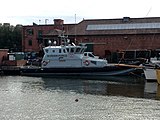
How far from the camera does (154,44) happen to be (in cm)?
7150

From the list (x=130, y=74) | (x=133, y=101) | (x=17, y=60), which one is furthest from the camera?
(x=17, y=60)

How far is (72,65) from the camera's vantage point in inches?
2206

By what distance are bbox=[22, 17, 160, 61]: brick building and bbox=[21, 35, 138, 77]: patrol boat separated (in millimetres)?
17435

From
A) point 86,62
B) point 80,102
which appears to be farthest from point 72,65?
point 80,102

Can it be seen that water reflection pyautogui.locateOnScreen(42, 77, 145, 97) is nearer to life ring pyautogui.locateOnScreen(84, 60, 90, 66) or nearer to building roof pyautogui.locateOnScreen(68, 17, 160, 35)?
life ring pyautogui.locateOnScreen(84, 60, 90, 66)

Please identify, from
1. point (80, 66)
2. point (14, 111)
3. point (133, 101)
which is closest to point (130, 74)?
point (80, 66)

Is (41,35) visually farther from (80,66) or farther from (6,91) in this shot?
(6,91)

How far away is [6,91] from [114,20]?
43.0 meters

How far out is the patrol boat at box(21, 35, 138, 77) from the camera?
178 ft

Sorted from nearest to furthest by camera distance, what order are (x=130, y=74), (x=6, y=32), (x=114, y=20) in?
(x=130, y=74)
(x=114, y=20)
(x=6, y=32)

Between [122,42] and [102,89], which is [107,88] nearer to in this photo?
[102,89]

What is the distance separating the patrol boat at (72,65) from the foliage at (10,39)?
38231 millimetres

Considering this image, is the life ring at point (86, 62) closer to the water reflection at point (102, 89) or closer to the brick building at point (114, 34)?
the water reflection at point (102, 89)

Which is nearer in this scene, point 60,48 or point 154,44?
point 60,48
